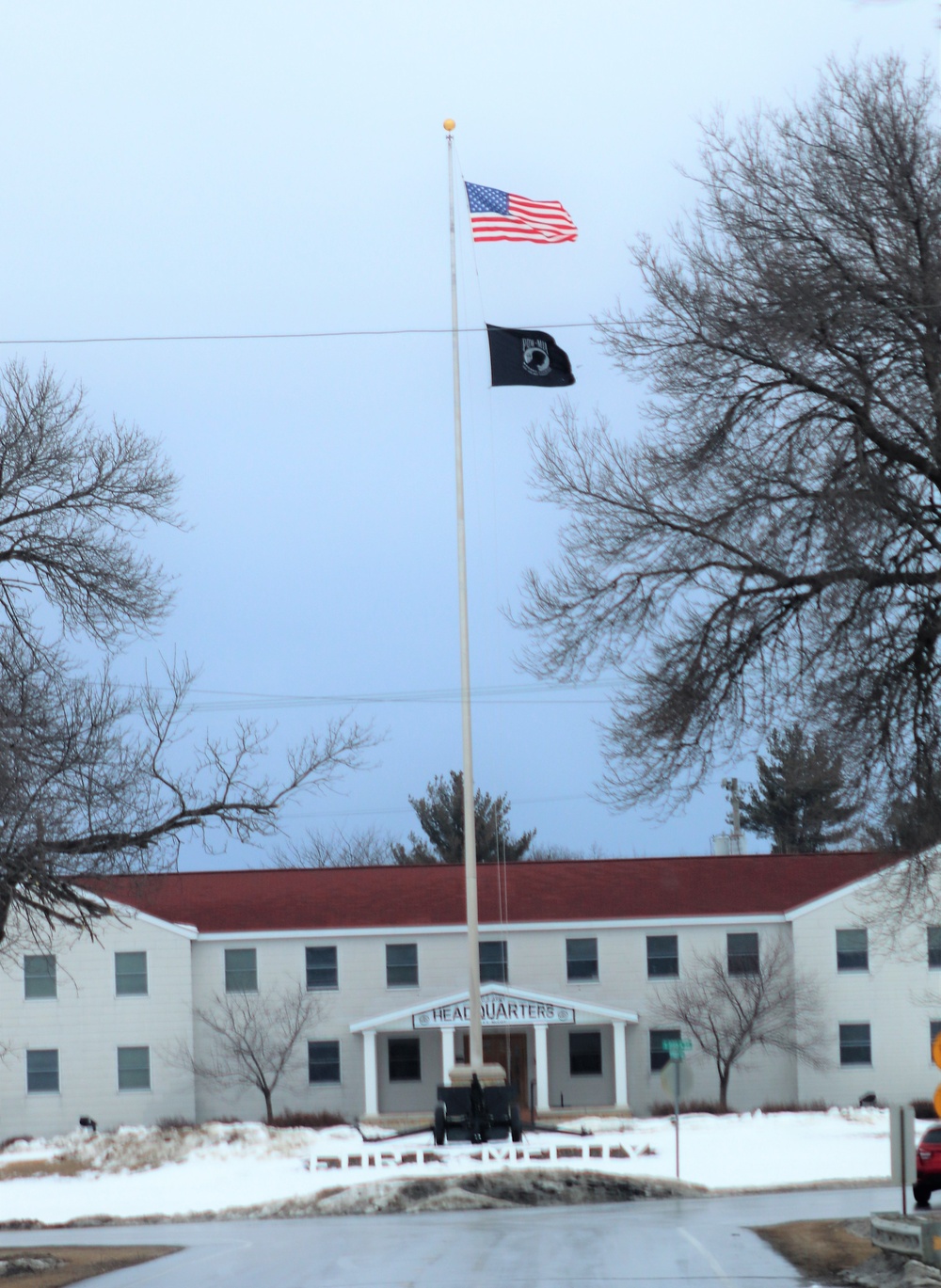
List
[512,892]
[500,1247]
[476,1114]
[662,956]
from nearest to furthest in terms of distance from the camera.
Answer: [500,1247]
[476,1114]
[662,956]
[512,892]

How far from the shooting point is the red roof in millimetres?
46781

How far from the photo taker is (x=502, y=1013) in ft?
144

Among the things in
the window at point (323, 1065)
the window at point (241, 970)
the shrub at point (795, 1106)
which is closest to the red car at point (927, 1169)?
the shrub at point (795, 1106)

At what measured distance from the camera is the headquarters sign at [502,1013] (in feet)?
144

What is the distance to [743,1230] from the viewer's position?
63.8ft

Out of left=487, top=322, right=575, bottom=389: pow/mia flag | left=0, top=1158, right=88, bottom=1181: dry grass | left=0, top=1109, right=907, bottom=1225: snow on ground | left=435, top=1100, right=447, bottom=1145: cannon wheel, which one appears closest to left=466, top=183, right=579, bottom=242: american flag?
left=487, top=322, right=575, bottom=389: pow/mia flag

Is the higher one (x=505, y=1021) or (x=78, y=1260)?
(x=78, y=1260)

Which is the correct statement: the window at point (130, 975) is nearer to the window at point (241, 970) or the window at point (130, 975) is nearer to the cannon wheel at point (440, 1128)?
the window at point (241, 970)

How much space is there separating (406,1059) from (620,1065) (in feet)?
20.5

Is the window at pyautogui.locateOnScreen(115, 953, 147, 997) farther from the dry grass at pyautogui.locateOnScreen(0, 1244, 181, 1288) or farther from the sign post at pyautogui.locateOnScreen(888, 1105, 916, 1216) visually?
the sign post at pyautogui.locateOnScreen(888, 1105, 916, 1216)

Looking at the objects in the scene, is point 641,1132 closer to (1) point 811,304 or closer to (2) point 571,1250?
(2) point 571,1250

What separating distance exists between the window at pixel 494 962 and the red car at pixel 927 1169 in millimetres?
24275

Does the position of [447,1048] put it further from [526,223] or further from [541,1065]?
[526,223]

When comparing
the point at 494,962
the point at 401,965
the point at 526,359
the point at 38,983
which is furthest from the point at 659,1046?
the point at 526,359
